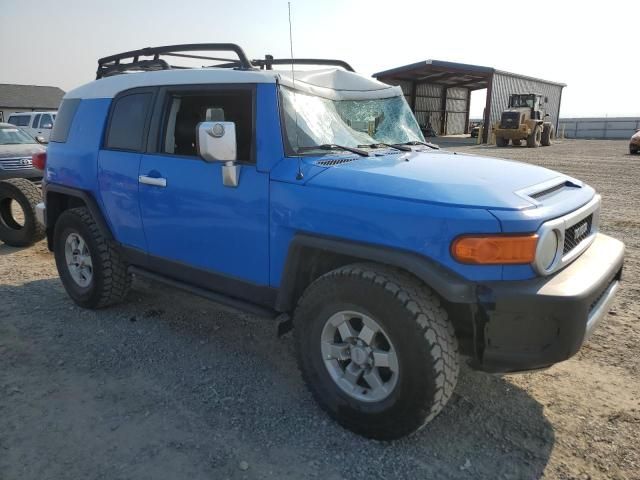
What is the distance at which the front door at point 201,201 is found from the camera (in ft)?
10.7

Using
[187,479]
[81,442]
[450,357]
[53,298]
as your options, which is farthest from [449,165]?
[53,298]

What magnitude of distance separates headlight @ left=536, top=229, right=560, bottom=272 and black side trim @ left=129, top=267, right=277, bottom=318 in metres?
1.64

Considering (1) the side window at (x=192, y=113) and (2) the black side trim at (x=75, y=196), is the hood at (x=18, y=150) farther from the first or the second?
(1) the side window at (x=192, y=113)

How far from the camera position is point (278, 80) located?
3318mm

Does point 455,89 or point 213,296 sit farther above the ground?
point 455,89

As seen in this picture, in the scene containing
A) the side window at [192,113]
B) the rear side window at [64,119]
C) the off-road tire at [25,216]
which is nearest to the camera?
the side window at [192,113]

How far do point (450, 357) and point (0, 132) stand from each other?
10.8m

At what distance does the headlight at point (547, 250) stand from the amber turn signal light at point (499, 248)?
34 mm

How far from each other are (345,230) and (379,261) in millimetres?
271

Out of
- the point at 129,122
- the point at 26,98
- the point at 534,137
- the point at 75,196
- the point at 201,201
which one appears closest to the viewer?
the point at 201,201

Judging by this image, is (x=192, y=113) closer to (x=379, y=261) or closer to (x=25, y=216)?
(x=379, y=261)

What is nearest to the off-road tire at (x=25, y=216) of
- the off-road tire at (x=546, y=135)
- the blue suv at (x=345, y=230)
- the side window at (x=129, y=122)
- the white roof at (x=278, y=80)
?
the blue suv at (x=345, y=230)

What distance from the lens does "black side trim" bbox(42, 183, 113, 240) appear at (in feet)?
14.5

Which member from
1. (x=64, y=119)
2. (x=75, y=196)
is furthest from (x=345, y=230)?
(x=64, y=119)
